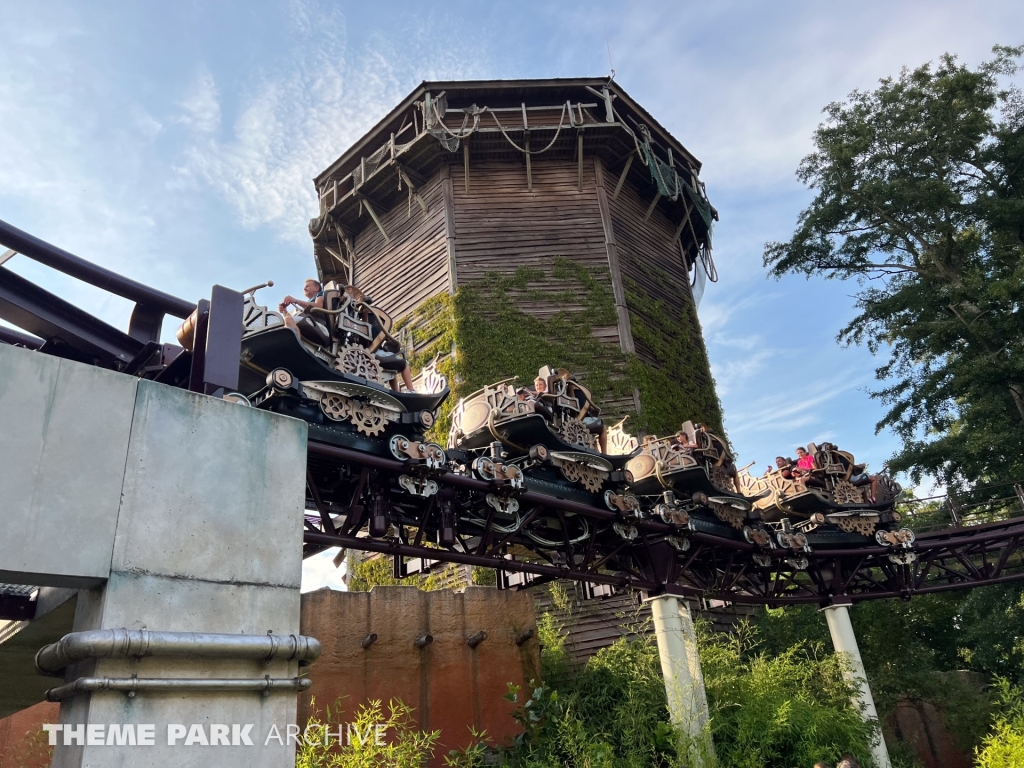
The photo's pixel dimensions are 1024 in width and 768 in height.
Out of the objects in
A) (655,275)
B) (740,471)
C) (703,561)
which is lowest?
(703,561)

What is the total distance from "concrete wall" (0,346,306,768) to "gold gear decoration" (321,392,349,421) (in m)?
3.10

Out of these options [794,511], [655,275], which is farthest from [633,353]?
[794,511]

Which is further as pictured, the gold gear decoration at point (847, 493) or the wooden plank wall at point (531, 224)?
the wooden plank wall at point (531, 224)

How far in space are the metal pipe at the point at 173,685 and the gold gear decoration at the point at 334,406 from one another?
3.77m

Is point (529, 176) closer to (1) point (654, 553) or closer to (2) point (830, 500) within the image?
(2) point (830, 500)

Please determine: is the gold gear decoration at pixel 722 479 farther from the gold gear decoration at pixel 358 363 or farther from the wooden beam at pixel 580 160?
the wooden beam at pixel 580 160

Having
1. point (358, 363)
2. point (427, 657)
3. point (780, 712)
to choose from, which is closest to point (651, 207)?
point (780, 712)

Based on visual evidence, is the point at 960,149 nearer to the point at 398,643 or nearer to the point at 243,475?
the point at 398,643

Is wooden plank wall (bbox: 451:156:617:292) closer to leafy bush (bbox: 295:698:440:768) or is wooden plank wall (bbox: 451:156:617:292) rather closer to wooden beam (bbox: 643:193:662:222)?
wooden beam (bbox: 643:193:662:222)

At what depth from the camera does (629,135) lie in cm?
2052

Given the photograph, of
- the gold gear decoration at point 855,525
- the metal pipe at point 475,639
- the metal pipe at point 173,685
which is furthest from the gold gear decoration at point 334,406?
the gold gear decoration at point 855,525

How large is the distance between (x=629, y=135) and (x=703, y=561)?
39.9ft

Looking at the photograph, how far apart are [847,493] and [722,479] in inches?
123

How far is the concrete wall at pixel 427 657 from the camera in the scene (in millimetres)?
9750
